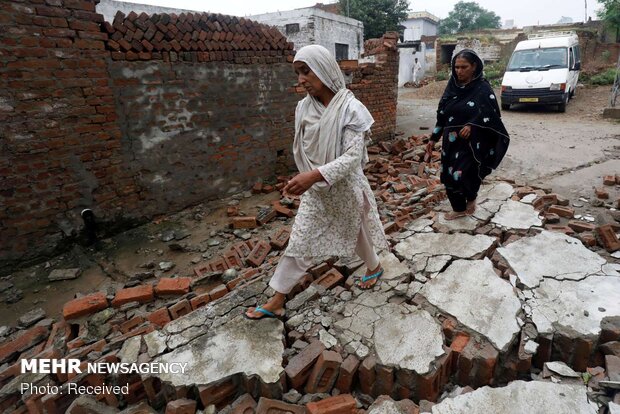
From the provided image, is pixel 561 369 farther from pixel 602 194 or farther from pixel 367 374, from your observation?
pixel 602 194

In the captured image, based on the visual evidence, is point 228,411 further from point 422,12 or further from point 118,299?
point 422,12

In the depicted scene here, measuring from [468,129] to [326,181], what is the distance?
5.98 feet

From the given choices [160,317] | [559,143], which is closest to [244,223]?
[160,317]

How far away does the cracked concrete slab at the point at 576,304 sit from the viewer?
82.1 inches

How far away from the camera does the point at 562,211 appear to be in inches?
140

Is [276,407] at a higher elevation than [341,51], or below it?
below

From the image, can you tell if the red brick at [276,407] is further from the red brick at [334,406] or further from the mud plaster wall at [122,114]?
the mud plaster wall at [122,114]

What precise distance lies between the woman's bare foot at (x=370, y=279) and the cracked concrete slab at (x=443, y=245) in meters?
0.41

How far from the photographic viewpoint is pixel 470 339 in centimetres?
206

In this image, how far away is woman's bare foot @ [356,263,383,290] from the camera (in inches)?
102

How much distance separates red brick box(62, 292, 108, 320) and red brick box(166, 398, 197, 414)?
132 centimetres

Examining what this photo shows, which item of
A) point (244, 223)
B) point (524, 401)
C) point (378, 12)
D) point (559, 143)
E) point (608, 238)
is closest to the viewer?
point (524, 401)

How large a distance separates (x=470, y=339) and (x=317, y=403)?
0.97 meters

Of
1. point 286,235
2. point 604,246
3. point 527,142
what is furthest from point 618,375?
point 527,142
